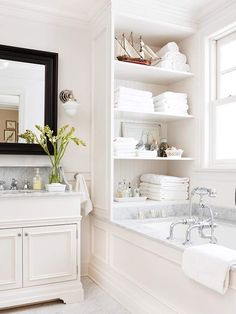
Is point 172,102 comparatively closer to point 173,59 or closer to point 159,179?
point 173,59

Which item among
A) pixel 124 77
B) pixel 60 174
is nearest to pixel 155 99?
pixel 124 77

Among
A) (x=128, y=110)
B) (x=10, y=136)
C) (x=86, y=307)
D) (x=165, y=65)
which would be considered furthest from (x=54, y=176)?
(x=165, y=65)

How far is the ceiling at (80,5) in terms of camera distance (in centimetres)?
277

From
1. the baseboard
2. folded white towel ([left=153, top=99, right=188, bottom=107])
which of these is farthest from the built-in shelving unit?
the baseboard

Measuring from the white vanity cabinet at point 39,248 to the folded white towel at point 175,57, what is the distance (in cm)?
157

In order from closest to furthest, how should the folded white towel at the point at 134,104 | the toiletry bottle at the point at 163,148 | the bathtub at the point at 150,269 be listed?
1. the bathtub at the point at 150,269
2. the folded white towel at the point at 134,104
3. the toiletry bottle at the point at 163,148

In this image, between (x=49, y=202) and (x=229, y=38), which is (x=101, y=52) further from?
(x=49, y=202)

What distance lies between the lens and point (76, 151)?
3.04 m

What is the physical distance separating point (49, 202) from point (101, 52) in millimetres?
1440

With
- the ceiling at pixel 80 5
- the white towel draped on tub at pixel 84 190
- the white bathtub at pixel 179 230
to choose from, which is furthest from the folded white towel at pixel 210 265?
the ceiling at pixel 80 5

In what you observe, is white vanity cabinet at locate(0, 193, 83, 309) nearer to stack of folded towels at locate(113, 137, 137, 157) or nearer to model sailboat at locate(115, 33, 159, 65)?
stack of folded towels at locate(113, 137, 137, 157)

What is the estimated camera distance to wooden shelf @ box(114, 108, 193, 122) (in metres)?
2.89

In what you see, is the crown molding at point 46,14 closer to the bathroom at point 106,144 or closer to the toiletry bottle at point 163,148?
the bathroom at point 106,144

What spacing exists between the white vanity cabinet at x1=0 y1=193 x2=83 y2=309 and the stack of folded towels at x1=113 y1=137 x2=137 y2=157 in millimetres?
525
